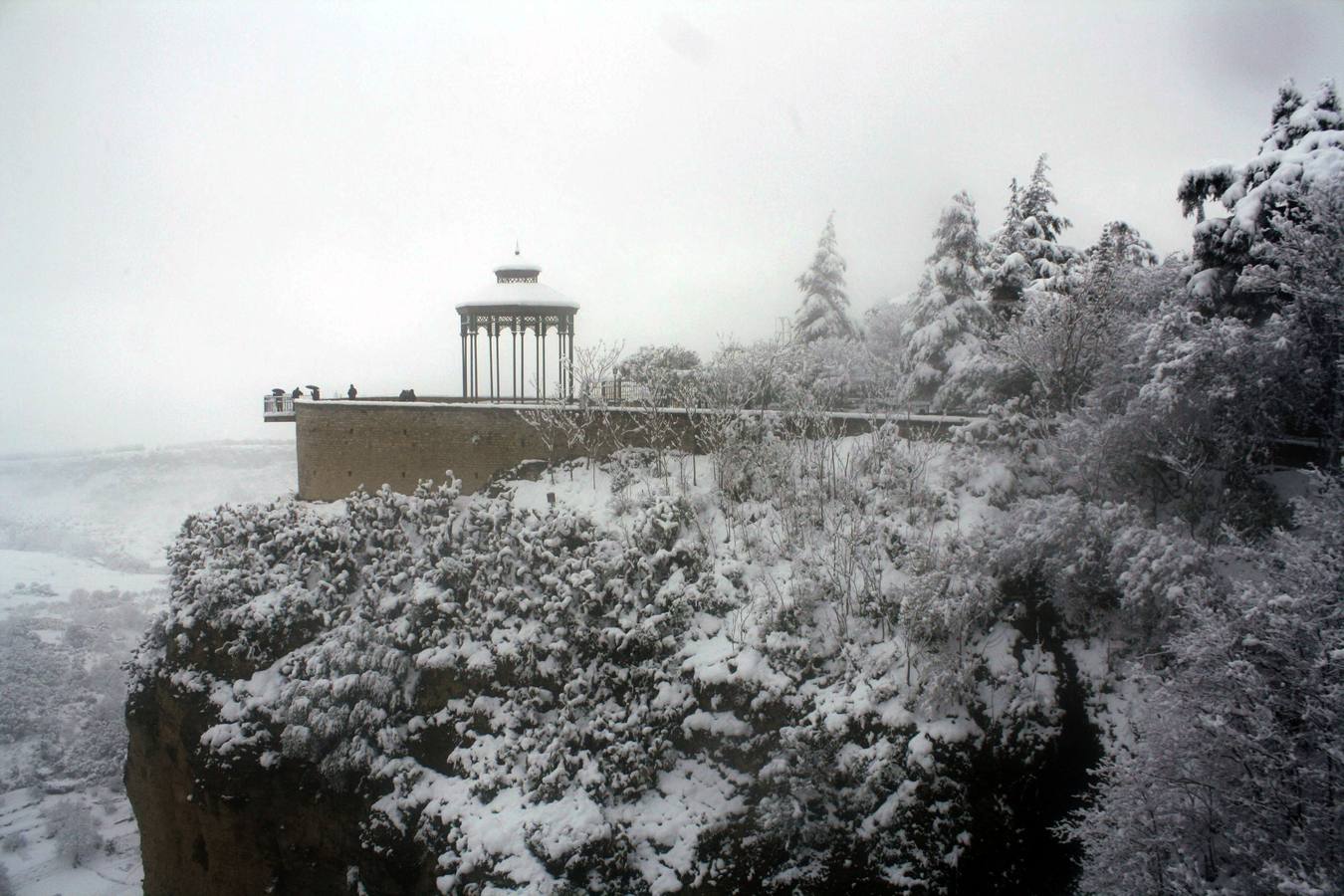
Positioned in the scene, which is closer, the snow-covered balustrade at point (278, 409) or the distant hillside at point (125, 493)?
the snow-covered balustrade at point (278, 409)

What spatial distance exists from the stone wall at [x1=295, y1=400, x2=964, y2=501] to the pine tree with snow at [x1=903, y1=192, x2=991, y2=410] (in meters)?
4.47

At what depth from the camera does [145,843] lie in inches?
634

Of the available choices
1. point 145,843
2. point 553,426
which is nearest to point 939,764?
point 553,426

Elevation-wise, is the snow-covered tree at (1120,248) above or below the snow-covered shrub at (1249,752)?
above

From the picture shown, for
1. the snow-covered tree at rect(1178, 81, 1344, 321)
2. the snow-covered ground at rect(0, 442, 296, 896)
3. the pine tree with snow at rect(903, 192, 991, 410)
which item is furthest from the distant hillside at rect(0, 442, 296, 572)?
the snow-covered tree at rect(1178, 81, 1344, 321)

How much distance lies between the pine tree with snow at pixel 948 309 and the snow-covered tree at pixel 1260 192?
23.2ft

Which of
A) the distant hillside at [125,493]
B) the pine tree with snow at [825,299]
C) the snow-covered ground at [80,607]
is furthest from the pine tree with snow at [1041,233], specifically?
the distant hillside at [125,493]

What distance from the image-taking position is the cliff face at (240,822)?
12.3 meters

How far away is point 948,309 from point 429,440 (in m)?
14.2

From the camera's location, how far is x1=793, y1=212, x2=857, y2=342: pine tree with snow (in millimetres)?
25141

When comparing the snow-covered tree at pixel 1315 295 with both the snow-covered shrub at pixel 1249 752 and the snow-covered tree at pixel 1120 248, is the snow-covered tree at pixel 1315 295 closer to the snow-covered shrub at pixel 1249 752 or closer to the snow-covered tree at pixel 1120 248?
the snow-covered shrub at pixel 1249 752

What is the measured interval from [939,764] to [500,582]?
27.4 ft

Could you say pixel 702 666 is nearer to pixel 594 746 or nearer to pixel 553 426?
pixel 594 746

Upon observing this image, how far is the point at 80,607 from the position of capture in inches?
1998
